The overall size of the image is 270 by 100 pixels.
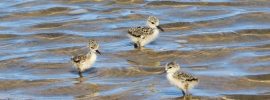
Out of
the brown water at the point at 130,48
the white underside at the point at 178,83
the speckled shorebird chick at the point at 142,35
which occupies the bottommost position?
the brown water at the point at 130,48

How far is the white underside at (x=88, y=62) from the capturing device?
46.7 ft

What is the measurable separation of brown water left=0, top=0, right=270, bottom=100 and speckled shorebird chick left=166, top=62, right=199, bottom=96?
0.29 meters

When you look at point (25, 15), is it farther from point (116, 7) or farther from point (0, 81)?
point (0, 81)

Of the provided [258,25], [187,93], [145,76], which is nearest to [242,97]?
[187,93]

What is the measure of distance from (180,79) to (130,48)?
445 centimetres

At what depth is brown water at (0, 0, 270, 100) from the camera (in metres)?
13.3

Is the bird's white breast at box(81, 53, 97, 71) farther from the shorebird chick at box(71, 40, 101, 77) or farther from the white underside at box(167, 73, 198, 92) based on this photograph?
the white underside at box(167, 73, 198, 92)

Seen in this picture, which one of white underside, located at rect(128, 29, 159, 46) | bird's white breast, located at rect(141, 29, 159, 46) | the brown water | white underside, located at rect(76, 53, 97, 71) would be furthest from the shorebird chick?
bird's white breast, located at rect(141, 29, 159, 46)

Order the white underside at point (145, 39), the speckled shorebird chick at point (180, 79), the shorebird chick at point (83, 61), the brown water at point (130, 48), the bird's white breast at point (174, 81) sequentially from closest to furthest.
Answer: the speckled shorebird chick at point (180, 79) → the bird's white breast at point (174, 81) → the brown water at point (130, 48) → the shorebird chick at point (83, 61) → the white underside at point (145, 39)

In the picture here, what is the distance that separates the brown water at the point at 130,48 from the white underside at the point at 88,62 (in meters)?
0.18

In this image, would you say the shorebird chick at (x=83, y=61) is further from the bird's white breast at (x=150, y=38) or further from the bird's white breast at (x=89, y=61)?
the bird's white breast at (x=150, y=38)

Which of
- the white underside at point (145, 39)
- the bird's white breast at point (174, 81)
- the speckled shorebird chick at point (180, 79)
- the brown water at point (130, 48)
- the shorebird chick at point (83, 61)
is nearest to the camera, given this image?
the speckled shorebird chick at point (180, 79)

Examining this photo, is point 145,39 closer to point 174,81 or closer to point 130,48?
point 130,48

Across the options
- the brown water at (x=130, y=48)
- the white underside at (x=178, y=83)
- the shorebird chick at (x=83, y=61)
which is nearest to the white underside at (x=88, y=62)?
the shorebird chick at (x=83, y=61)
